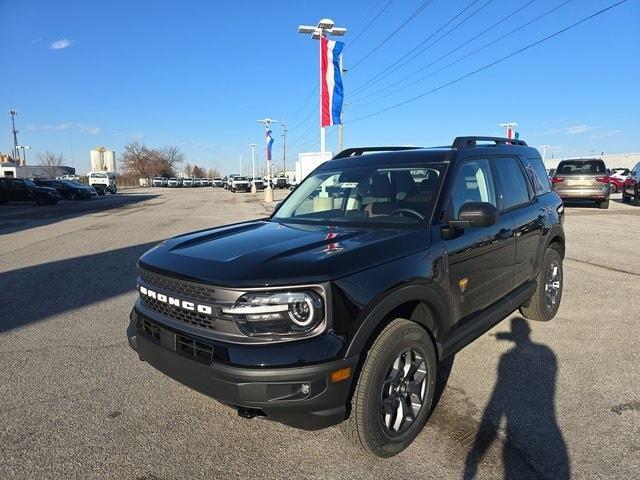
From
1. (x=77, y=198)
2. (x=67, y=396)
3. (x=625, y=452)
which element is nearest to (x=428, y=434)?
(x=625, y=452)

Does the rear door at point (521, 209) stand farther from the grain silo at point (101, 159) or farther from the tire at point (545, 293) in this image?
the grain silo at point (101, 159)

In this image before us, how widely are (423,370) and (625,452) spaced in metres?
1.29

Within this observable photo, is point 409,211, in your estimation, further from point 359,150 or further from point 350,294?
point 359,150

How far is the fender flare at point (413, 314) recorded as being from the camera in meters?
2.53

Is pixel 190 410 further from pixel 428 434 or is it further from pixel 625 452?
pixel 625 452

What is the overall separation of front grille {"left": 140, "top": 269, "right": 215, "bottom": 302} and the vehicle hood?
5cm

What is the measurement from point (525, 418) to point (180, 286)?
251cm

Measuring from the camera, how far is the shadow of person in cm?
271

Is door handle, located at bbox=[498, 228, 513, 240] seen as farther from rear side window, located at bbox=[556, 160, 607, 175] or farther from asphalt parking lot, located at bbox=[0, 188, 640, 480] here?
rear side window, located at bbox=[556, 160, 607, 175]

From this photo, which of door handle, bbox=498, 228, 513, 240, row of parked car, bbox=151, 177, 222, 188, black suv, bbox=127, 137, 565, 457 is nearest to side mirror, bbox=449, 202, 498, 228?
black suv, bbox=127, 137, 565, 457

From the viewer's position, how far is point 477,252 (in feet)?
11.7

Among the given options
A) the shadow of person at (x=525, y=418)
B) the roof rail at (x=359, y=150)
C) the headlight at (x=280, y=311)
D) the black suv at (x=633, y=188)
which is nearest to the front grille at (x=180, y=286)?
the headlight at (x=280, y=311)

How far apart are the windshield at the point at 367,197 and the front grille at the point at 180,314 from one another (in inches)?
55.0

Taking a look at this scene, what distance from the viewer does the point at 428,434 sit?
10.1ft
